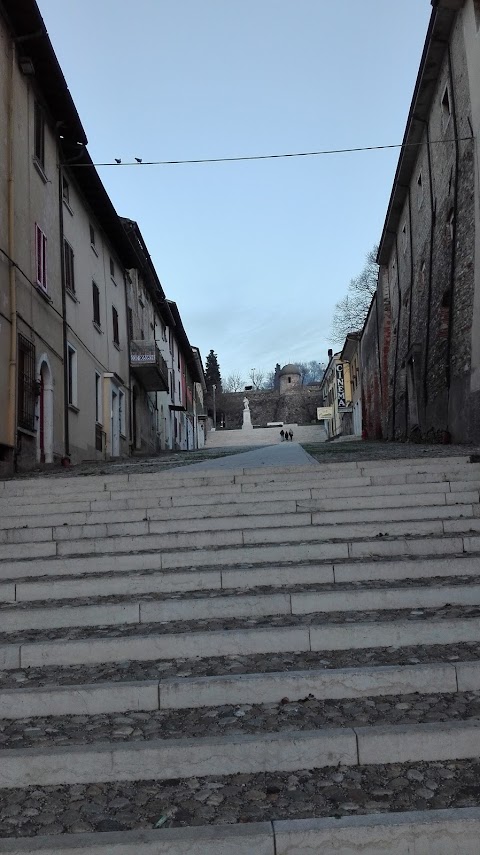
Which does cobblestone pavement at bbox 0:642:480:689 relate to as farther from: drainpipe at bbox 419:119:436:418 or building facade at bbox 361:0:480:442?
drainpipe at bbox 419:119:436:418

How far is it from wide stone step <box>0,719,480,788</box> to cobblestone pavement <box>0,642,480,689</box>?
682 mm

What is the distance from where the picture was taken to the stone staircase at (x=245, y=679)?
8.04ft

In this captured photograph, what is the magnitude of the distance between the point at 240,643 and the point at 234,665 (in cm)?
21

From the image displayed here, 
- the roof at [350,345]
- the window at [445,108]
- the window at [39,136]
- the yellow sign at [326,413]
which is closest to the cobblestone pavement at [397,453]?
the window at [445,108]

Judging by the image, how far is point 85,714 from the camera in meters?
3.34

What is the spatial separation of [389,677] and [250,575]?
1653 millimetres

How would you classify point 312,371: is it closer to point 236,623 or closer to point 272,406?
point 272,406

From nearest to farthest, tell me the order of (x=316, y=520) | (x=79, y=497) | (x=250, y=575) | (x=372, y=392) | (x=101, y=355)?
(x=250, y=575) → (x=316, y=520) → (x=79, y=497) → (x=101, y=355) → (x=372, y=392)

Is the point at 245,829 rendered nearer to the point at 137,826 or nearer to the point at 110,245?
the point at 137,826

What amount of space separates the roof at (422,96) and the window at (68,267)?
24.4 ft

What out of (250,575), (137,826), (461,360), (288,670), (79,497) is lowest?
(137,826)

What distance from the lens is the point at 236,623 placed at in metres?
4.21

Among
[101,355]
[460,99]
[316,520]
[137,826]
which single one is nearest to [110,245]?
[101,355]

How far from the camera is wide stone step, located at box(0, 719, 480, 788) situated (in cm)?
282
